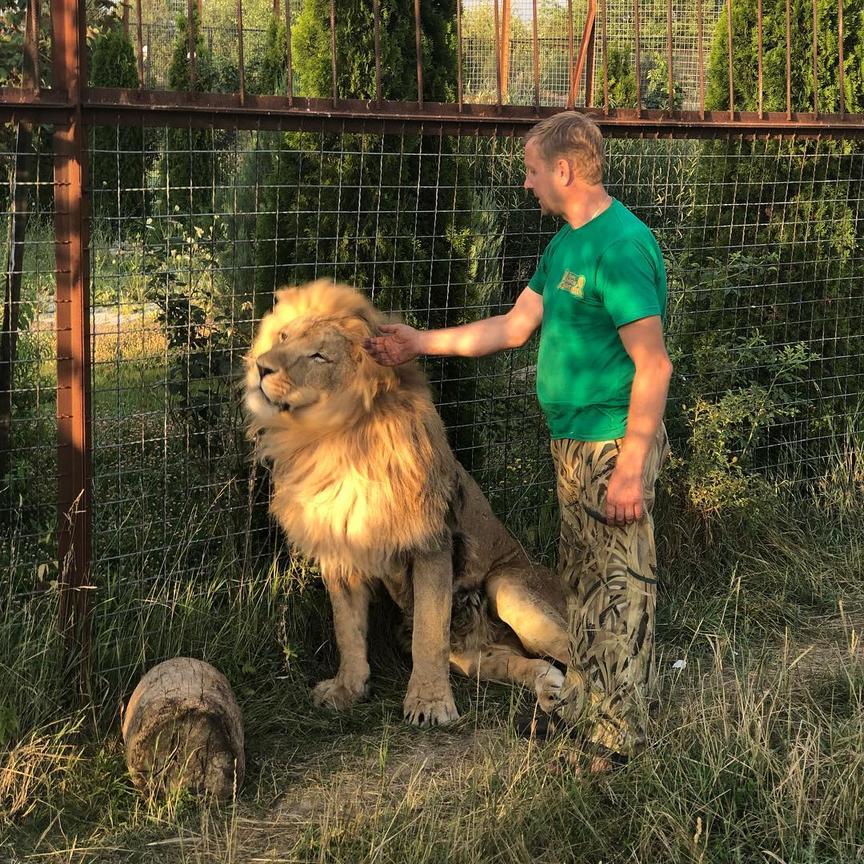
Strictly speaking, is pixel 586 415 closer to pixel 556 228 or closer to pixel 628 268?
pixel 628 268

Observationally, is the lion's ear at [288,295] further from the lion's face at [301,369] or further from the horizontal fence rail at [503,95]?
the horizontal fence rail at [503,95]

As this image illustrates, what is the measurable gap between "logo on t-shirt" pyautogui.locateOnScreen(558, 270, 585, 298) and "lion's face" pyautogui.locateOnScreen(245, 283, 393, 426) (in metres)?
0.85

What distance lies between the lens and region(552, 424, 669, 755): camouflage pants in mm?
4160

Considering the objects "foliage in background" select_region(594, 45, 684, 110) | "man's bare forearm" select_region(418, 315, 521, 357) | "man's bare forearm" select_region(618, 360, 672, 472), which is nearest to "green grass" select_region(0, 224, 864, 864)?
"man's bare forearm" select_region(618, 360, 672, 472)

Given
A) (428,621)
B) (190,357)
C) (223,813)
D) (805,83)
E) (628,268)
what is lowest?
(223,813)

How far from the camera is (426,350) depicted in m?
4.51

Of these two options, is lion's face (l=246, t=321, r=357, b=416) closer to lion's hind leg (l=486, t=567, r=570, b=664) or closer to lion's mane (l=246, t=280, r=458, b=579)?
lion's mane (l=246, t=280, r=458, b=579)

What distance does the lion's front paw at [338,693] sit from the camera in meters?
4.86

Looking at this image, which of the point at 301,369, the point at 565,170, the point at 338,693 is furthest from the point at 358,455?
the point at 565,170

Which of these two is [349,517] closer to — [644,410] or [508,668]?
[508,668]

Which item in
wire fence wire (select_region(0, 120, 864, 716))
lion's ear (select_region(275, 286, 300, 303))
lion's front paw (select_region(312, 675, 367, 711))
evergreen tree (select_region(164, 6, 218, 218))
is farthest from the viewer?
evergreen tree (select_region(164, 6, 218, 218))

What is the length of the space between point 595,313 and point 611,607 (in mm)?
1013

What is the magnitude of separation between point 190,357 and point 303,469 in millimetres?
788

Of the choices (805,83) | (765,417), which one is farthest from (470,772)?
(805,83)
